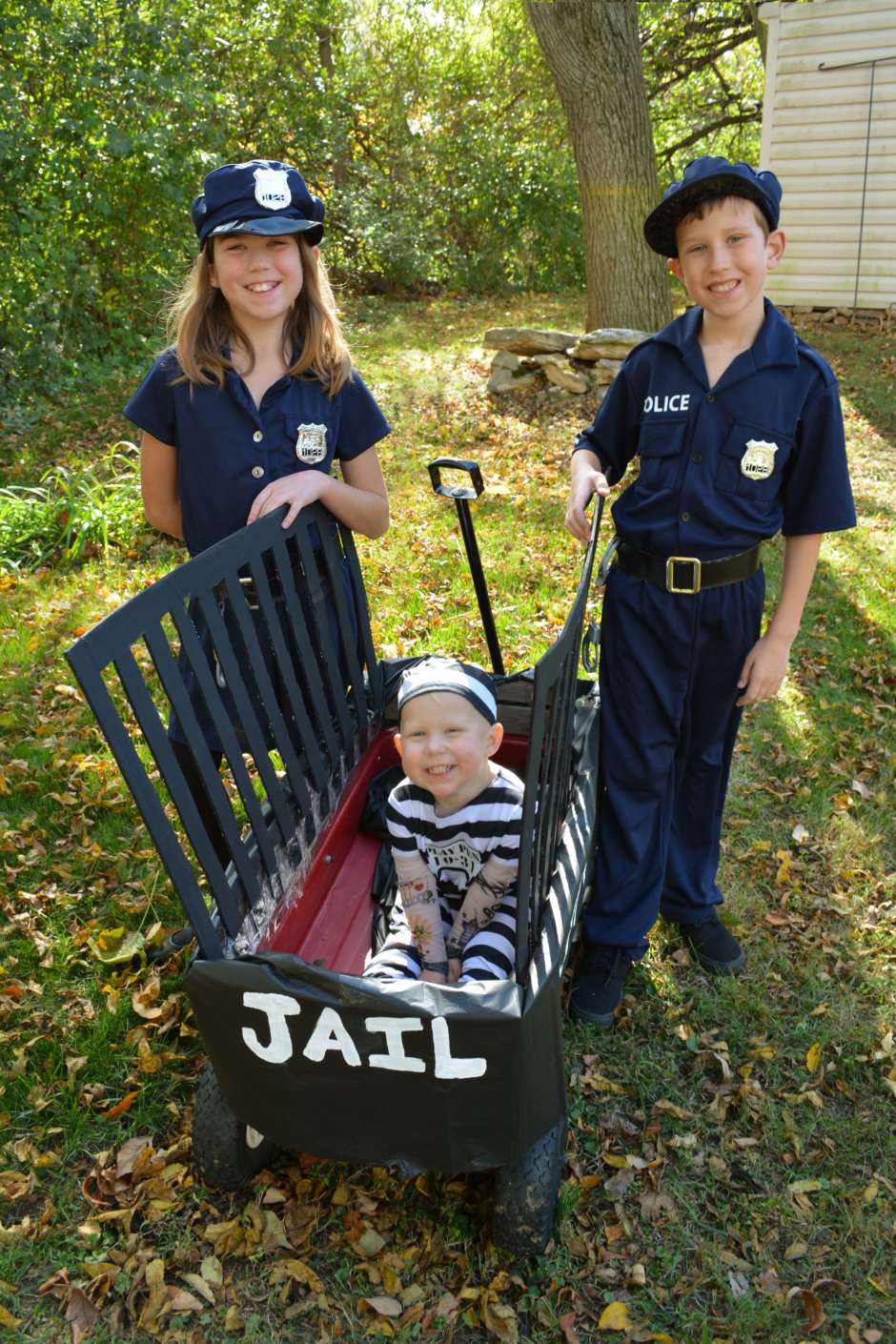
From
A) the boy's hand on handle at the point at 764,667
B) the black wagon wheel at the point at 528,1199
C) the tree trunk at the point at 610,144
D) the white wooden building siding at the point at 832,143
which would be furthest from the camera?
the white wooden building siding at the point at 832,143

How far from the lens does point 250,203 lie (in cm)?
237

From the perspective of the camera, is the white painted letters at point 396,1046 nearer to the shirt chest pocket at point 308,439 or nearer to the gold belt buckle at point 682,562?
the gold belt buckle at point 682,562

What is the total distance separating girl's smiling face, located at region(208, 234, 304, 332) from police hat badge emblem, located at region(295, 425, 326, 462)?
0.29 m

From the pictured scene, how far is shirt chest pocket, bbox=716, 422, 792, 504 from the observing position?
2.42 meters

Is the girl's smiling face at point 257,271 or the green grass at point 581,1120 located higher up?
the girl's smiling face at point 257,271

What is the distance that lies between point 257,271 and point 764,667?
161cm

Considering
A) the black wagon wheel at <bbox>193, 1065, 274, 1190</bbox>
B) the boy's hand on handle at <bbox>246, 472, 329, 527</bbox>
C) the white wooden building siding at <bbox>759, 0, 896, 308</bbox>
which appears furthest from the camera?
the white wooden building siding at <bbox>759, 0, 896, 308</bbox>

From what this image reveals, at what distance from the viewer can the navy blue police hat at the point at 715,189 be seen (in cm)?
Answer: 223

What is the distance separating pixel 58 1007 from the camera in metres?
3.04

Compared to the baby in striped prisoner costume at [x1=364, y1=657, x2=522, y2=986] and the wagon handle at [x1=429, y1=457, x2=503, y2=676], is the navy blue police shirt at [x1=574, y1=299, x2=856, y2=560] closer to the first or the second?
the wagon handle at [x1=429, y1=457, x2=503, y2=676]

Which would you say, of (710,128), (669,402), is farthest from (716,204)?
(710,128)

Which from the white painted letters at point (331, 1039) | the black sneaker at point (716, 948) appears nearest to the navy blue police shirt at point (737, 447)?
the black sneaker at point (716, 948)

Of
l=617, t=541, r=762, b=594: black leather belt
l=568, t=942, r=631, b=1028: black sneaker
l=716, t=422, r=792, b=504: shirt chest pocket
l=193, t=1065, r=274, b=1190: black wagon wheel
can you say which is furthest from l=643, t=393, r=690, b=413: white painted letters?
l=193, t=1065, r=274, b=1190: black wagon wheel

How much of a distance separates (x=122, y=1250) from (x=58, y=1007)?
87 centimetres
